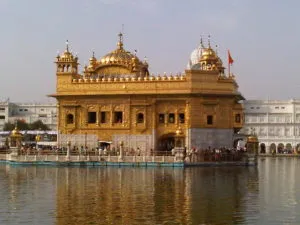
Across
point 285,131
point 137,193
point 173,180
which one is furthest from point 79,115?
point 285,131

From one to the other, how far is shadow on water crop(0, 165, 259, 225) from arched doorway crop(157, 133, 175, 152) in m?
14.8

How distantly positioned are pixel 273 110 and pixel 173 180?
226 feet

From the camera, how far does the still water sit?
16.0 meters

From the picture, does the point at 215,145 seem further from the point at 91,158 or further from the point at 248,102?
the point at 248,102

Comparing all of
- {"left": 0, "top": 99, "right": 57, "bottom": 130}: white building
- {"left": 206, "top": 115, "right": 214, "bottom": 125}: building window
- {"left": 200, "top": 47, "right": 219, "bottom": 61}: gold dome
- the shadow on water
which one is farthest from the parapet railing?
{"left": 0, "top": 99, "right": 57, "bottom": 130}: white building

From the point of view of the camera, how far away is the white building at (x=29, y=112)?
325 ft

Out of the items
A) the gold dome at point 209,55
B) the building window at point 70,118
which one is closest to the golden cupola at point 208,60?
the gold dome at point 209,55

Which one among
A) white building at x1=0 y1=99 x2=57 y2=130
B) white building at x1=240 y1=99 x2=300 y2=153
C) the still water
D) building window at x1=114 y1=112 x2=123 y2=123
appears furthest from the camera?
white building at x1=0 y1=99 x2=57 y2=130

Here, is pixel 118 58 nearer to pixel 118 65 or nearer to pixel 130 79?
pixel 118 65

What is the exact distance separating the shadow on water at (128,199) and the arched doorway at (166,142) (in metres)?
14.8

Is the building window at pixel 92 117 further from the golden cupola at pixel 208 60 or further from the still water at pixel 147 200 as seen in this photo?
the still water at pixel 147 200

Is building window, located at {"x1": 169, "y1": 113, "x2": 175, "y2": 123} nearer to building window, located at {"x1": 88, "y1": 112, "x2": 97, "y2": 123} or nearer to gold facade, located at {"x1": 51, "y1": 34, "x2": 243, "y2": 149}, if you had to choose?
gold facade, located at {"x1": 51, "y1": 34, "x2": 243, "y2": 149}

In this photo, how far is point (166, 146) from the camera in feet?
150

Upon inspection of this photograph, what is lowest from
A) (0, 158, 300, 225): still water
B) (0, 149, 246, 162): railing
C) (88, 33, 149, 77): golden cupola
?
(0, 158, 300, 225): still water
